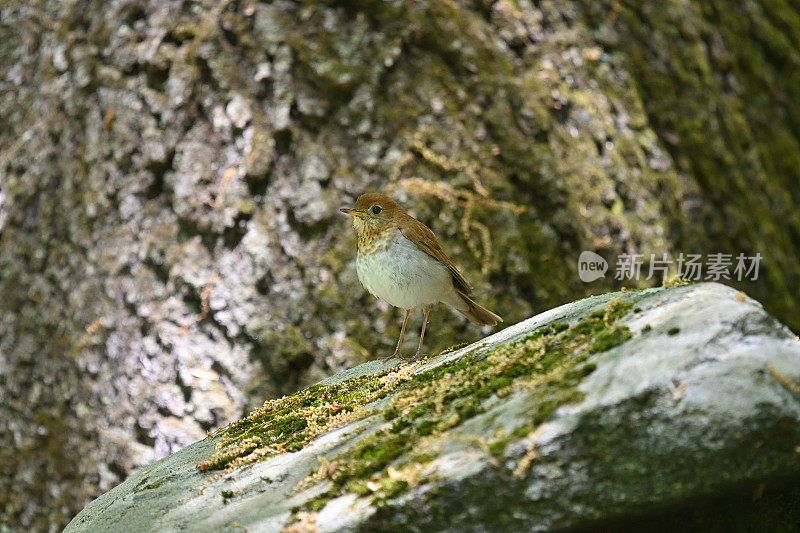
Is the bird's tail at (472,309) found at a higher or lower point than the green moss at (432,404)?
lower

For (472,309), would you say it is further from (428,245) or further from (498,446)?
(498,446)

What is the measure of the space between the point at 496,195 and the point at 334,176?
1.19 m

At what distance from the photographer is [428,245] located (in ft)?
12.3

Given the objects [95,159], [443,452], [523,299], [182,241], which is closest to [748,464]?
[443,452]

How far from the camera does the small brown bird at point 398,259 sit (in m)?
3.65

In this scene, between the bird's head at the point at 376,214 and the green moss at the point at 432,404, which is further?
the bird's head at the point at 376,214

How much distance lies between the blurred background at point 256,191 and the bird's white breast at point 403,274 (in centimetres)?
88

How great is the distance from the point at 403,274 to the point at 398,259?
0.09 m

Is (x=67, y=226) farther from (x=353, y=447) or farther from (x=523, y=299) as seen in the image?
(x=353, y=447)

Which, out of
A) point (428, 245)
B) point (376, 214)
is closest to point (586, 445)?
point (428, 245)

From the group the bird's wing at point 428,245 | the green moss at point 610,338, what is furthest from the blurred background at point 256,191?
the green moss at point 610,338

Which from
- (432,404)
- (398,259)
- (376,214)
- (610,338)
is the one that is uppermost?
(610,338)

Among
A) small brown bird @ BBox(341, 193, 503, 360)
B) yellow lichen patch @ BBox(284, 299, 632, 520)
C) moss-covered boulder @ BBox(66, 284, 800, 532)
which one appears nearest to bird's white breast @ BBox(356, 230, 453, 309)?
small brown bird @ BBox(341, 193, 503, 360)

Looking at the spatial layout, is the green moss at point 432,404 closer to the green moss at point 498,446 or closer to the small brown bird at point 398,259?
the green moss at point 498,446
